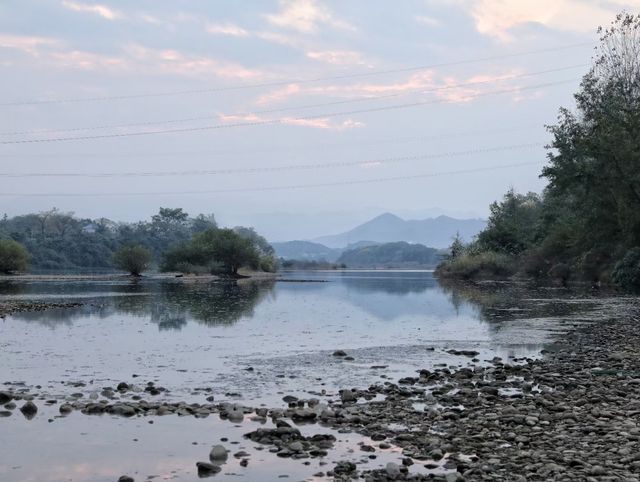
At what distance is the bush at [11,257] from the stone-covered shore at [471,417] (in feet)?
296

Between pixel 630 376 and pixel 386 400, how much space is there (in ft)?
18.4

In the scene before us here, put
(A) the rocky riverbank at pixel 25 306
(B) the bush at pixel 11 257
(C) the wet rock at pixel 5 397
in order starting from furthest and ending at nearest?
(B) the bush at pixel 11 257
(A) the rocky riverbank at pixel 25 306
(C) the wet rock at pixel 5 397

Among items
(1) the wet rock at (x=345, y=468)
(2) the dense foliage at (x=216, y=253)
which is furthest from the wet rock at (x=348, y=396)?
(2) the dense foliage at (x=216, y=253)

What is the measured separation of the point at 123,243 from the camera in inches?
6033

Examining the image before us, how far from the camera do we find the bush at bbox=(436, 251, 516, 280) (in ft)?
305

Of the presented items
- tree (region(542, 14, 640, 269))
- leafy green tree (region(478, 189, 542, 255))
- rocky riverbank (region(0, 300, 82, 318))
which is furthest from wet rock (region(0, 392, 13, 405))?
leafy green tree (region(478, 189, 542, 255))

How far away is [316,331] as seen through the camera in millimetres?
28250

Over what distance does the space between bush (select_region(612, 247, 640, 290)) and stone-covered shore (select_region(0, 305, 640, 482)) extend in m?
35.3

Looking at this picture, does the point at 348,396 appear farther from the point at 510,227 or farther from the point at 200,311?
the point at 510,227

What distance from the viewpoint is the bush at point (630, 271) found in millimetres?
50075

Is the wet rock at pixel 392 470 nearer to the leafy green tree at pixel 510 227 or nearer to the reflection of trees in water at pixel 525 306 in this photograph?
the reflection of trees in water at pixel 525 306

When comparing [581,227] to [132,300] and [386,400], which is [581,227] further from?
[386,400]

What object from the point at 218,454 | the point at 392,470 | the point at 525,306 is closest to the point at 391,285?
the point at 525,306

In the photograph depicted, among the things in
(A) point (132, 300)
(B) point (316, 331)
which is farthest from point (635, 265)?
(A) point (132, 300)
